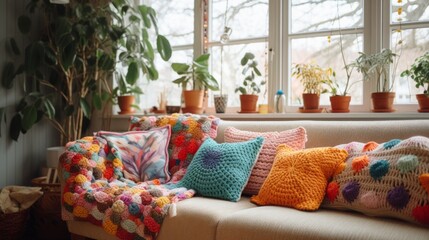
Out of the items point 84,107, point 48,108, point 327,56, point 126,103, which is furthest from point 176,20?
point 327,56

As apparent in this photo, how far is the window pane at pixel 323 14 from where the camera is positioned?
9.07 ft

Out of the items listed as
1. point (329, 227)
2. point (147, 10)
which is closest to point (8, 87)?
point (147, 10)

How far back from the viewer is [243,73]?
3.00 meters

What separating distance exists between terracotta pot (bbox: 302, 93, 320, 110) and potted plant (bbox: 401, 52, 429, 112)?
1.85ft

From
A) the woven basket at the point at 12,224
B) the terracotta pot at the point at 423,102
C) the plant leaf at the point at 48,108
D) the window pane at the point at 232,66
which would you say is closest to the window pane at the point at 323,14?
the window pane at the point at 232,66

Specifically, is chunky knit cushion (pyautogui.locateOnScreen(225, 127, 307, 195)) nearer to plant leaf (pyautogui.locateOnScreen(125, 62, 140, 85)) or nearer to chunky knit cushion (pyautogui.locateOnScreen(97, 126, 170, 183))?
chunky knit cushion (pyautogui.locateOnScreen(97, 126, 170, 183))

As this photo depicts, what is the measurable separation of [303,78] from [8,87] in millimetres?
2383

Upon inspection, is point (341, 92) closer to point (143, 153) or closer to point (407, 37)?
point (407, 37)

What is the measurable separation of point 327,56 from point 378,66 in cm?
42

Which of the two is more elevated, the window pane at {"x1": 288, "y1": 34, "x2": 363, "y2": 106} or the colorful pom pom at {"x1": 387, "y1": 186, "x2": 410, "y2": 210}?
the window pane at {"x1": 288, "y1": 34, "x2": 363, "y2": 106}

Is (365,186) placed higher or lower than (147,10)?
lower

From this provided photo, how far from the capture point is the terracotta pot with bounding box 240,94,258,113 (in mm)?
2989

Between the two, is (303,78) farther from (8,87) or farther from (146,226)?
(8,87)

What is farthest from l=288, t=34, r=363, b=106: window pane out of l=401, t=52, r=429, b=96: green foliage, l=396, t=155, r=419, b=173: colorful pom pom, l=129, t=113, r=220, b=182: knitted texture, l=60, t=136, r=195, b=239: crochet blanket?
l=60, t=136, r=195, b=239: crochet blanket
